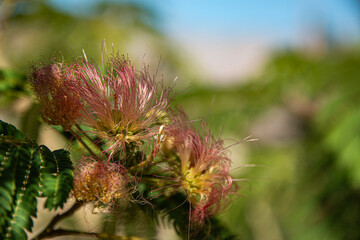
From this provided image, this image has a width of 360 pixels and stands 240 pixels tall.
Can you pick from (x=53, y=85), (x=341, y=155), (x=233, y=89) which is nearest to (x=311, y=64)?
(x=233, y=89)

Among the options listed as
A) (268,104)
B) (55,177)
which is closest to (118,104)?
(55,177)

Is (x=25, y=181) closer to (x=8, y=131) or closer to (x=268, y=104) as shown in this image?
(x=8, y=131)

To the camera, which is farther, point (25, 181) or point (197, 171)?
point (197, 171)

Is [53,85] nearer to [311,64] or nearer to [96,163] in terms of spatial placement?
[96,163]

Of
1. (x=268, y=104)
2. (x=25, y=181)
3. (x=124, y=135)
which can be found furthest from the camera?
(x=268, y=104)

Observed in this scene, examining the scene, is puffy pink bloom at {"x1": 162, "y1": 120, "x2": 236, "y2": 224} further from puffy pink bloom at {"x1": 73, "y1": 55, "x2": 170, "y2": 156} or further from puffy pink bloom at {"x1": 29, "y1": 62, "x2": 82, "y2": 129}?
puffy pink bloom at {"x1": 29, "y1": 62, "x2": 82, "y2": 129}

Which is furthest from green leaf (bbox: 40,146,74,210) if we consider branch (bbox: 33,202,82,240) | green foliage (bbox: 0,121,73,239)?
branch (bbox: 33,202,82,240)
